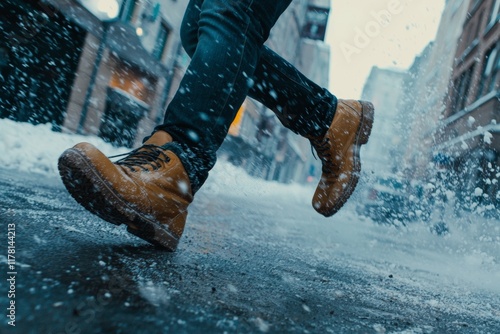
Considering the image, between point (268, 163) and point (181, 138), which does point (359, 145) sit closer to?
point (181, 138)

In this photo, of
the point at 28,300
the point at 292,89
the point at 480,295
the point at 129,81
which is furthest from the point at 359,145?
the point at 129,81

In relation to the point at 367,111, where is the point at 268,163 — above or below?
below

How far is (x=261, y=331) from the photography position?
686 mm

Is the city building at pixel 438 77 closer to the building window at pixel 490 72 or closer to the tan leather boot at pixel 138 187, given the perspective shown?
the building window at pixel 490 72

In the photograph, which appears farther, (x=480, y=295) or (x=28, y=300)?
(x=480, y=295)

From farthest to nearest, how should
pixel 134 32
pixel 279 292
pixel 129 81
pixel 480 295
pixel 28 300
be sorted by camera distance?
pixel 129 81, pixel 134 32, pixel 480 295, pixel 279 292, pixel 28 300

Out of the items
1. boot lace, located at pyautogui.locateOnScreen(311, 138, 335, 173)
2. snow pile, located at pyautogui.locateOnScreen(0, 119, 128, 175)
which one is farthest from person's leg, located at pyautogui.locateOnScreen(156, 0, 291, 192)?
snow pile, located at pyautogui.locateOnScreen(0, 119, 128, 175)

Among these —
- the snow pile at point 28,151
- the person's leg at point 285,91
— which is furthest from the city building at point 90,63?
the person's leg at point 285,91

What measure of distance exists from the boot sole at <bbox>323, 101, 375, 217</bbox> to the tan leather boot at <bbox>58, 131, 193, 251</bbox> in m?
0.66

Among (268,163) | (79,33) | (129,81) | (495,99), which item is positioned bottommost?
(268,163)

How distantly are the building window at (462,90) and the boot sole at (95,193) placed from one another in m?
16.2

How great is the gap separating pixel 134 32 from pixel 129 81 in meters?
1.59

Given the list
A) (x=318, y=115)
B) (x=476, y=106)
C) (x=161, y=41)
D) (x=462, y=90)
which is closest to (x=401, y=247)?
(x=318, y=115)

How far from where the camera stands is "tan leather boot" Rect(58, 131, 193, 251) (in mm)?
992
